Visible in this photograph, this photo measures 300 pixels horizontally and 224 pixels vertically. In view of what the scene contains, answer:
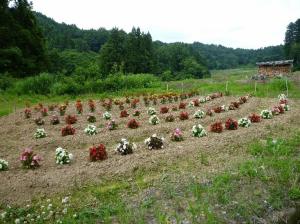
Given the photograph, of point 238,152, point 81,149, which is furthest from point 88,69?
point 238,152

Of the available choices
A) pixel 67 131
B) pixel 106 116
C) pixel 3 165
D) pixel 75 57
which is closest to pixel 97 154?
pixel 3 165

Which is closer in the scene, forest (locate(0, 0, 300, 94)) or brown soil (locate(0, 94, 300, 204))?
brown soil (locate(0, 94, 300, 204))

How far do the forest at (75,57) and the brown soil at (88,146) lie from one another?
14.5 m

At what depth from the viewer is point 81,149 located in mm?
12102

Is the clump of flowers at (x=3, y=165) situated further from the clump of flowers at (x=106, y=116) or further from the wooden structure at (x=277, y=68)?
the wooden structure at (x=277, y=68)

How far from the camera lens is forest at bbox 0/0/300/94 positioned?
32.7m

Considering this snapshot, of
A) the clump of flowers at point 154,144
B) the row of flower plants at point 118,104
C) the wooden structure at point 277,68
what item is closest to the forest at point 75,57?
the row of flower plants at point 118,104

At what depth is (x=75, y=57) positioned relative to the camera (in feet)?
238

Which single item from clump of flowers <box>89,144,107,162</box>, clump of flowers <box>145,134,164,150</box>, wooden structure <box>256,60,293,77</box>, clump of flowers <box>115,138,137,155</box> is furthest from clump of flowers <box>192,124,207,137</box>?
wooden structure <box>256,60,293,77</box>

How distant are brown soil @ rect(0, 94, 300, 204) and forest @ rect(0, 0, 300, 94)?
14519 mm

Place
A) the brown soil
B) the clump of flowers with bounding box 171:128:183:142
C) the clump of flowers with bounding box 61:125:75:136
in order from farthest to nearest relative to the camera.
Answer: the clump of flowers with bounding box 61:125:75:136, the clump of flowers with bounding box 171:128:183:142, the brown soil

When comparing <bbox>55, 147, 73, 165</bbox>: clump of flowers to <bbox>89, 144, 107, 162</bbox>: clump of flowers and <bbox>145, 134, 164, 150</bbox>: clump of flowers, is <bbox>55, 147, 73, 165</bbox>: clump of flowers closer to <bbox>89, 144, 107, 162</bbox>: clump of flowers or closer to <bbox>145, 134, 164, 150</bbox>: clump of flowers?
<bbox>89, 144, 107, 162</bbox>: clump of flowers

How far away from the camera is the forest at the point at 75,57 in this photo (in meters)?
32.7

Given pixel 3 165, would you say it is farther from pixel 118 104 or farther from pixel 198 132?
pixel 118 104
